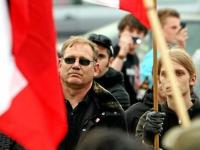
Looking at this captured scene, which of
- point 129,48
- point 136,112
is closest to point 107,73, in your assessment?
point 136,112

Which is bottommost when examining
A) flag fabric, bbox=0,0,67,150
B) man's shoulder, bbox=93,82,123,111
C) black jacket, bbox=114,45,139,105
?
black jacket, bbox=114,45,139,105

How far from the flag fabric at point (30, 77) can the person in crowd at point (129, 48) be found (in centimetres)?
488

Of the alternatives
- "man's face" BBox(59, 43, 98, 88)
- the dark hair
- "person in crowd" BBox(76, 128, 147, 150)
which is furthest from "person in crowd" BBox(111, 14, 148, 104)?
"person in crowd" BBox(76, 128, 147, 150)

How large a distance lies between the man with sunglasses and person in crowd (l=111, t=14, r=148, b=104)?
10.2 ft

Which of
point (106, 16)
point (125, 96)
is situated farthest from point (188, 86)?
point (106, 16)

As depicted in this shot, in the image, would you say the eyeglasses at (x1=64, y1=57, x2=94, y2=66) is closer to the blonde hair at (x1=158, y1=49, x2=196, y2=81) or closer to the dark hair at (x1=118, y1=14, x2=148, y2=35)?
the blonde hair at (x1=158, y1=49, x2=196, y2=81)

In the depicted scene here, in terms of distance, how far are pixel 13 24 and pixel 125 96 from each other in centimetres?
318

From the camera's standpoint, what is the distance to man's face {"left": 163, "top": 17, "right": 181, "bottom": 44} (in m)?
11.1

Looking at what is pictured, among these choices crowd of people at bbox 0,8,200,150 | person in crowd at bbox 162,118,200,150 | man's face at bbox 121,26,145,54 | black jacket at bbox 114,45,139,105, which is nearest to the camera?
person in crowd at bbox 162,118,200,150

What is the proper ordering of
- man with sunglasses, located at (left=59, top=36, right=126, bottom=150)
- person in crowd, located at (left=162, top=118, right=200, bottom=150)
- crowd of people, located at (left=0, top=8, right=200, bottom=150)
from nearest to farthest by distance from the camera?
person in crowd, located at (left=162, top=118, right=200, bottom=150), crowd of people, located at (left=0, top=8, right=200, bottom=150), man with sunglasses, located at (left=59, top=36, right=126, bottom=150)

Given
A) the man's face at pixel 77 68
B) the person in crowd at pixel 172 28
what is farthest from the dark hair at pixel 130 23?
the man's face at pixel 77 68

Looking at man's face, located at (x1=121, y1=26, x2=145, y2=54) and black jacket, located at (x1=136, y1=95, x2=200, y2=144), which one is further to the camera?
man's face, located at (x1=121, y1=26, x2=145, y2=54)

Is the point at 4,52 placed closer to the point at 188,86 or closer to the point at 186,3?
the point at 188,86

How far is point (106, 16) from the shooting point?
57.3 ft
